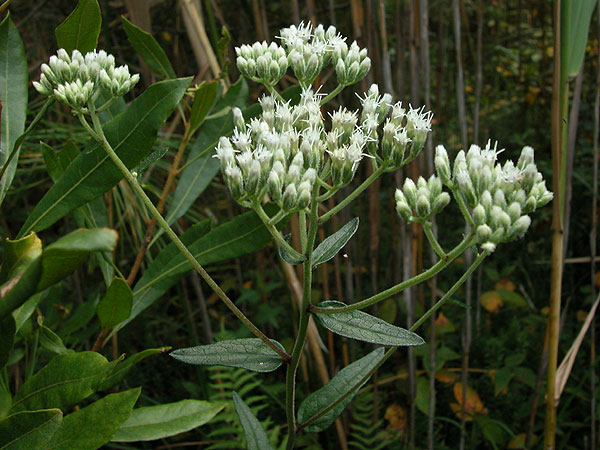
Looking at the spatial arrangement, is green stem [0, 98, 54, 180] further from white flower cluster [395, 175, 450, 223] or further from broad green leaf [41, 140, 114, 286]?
white flower cluster [395, 175, 450, 223]

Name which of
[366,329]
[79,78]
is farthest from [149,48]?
[366,329]

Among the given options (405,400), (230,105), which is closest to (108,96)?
(230,105)

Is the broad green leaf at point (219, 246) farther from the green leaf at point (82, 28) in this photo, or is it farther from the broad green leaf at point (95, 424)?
the green leaf at point (82, 28)

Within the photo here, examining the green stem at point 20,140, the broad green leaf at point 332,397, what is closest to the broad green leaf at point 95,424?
the broad green leaf at point 332,397

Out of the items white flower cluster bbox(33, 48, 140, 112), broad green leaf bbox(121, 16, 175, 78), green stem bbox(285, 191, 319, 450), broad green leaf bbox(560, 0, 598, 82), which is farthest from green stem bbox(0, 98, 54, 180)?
broad green leaf bbox(560, 0, 598, 82)

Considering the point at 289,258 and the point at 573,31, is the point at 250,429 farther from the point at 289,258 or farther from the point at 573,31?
the point at 573,31
